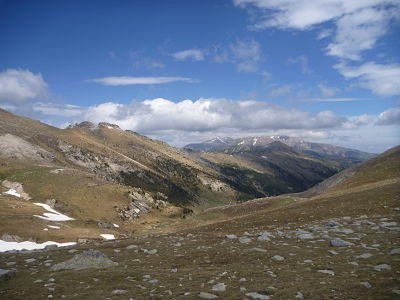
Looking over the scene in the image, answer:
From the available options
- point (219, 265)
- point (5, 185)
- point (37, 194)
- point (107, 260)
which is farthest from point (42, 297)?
point (5, 185)

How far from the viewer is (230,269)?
22500 mm

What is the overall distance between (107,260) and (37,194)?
3770 inches

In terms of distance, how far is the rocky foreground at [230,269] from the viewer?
1803cm

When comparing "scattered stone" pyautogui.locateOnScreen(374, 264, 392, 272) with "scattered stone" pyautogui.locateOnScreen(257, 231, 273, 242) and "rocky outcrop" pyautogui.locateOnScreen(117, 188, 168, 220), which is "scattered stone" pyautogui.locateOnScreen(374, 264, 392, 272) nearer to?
"scattered stone" pyautogui.locateOnScreen(257, 231, 273, 242)

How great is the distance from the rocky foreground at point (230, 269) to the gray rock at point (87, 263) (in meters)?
0.06

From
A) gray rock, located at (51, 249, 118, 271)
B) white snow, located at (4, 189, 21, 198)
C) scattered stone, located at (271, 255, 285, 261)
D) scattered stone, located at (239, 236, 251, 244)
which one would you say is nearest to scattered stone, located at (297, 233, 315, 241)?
scattered stone, located at (239, 236, 251, 244)

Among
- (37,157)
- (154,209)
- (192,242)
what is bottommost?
(154,209)

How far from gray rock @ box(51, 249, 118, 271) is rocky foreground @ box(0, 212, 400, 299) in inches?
2.5

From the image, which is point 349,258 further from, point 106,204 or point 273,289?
point 106,204

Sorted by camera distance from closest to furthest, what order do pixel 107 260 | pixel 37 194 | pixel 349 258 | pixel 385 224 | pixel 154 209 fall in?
pixel 349 258 < pixel 107 260 < pixel 385 224 < pixel 37 194 < pixel 154 209

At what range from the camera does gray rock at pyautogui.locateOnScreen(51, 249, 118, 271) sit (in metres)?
24.4

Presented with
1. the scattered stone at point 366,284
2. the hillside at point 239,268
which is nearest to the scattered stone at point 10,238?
the hillside at point 239,268

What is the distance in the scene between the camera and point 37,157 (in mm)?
170250

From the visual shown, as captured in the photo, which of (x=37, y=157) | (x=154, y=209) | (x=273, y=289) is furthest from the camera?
(x=37, y=157)
